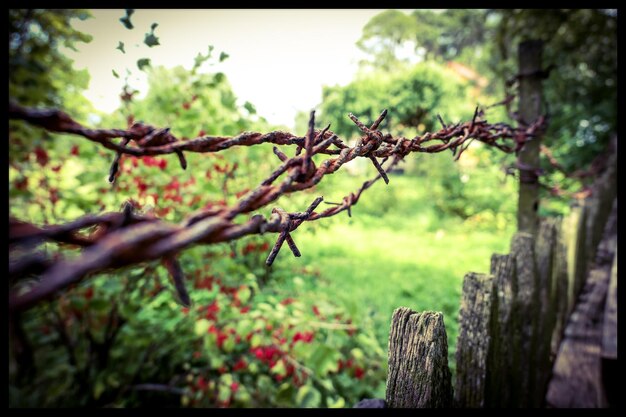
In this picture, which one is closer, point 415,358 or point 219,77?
point 415,358

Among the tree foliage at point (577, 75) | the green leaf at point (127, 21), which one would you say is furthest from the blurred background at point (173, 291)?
the tree foliage at point (577, 75)

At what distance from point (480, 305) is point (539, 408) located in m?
1.11

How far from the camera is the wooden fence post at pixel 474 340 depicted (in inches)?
42.6

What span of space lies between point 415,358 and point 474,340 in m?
0.33

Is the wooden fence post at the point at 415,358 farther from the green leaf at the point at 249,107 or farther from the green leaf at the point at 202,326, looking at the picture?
the green leaf at the point at 202,326

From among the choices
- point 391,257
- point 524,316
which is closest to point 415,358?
point 524,316

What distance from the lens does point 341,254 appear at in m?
6.28

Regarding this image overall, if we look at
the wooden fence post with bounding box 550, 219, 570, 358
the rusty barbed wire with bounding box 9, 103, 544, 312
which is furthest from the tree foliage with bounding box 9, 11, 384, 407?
the rusty barbed wire with bounding box 9, 103, 544, 312

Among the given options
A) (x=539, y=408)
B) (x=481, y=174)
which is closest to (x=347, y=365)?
(x=539, y=408)

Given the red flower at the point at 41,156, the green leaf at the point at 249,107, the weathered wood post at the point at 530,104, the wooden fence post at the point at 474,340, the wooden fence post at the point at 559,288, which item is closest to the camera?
the wooden fence post at the point at 474,340

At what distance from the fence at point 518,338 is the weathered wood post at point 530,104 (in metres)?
0.18

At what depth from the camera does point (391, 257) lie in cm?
626

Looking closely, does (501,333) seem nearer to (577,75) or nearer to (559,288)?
(559,288)

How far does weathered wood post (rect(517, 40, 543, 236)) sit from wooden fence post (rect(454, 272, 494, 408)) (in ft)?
3.23
